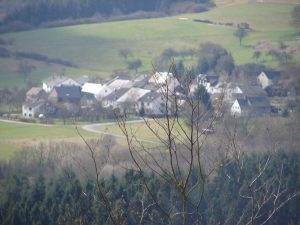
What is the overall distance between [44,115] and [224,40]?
1491 centimetres

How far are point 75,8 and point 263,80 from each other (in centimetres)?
1861

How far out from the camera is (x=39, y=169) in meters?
17.1

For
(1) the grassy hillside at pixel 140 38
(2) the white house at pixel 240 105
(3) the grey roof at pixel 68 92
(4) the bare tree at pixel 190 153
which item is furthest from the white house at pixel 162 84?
(1) the grassy hillside at pixel 140 38

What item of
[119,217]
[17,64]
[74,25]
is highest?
[74,25]

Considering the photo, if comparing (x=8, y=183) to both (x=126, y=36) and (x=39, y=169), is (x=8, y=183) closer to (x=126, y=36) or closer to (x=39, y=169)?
(x=39, y=169)

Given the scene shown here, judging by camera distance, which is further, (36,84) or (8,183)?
(36,84)

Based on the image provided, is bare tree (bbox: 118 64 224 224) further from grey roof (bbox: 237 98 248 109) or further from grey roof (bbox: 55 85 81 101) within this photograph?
grey roof (bbox: 55 85 81 101)

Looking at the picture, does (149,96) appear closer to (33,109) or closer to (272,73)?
(33,109)

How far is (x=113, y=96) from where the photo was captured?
30.4 metres

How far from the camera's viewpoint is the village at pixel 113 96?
26.3m

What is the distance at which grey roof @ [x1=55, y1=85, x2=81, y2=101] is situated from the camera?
3081cm

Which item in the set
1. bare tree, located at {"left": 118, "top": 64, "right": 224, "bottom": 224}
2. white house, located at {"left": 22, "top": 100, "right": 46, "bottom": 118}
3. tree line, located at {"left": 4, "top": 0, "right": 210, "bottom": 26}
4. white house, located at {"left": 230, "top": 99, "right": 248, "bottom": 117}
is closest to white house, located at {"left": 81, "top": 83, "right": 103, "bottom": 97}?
white house, located at {"left": 22, "top": 100, "right": 46, "bottom": 118}

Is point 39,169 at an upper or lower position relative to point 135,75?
lower

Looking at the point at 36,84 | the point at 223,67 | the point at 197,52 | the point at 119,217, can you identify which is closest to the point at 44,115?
the point at 36,84
